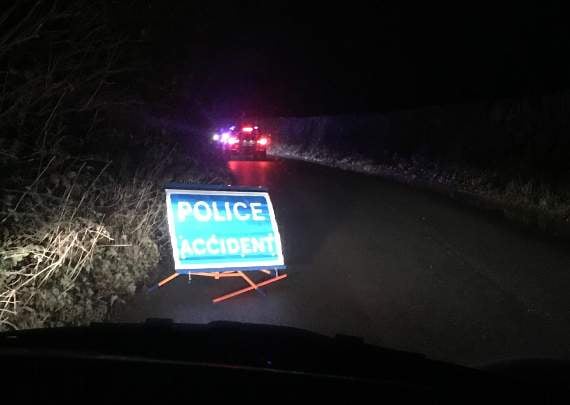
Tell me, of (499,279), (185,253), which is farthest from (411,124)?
(185,253)

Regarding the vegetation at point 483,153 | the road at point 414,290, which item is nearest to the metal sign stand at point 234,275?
the road at point 414,290

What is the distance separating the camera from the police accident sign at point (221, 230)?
7238 millimetres

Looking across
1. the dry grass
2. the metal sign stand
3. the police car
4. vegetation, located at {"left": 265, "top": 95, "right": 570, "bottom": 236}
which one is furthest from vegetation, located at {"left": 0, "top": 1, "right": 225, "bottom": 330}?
the police car

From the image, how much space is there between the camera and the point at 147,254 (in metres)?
Result: 8.36

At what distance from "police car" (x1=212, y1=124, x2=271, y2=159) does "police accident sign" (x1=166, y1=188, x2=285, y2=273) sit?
68.4 ft

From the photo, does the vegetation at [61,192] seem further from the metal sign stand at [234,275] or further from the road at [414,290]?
the road at [414,290]

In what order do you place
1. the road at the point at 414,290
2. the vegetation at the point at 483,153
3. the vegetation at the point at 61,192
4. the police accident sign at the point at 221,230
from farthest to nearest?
the vegetation at the point at 483,153
the police accident sign at the point at 221,230
the road at the point at 414,290
the vegetation at the point at 61,192

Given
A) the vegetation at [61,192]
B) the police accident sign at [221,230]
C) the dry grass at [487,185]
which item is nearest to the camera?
the vegetation at [61,192]

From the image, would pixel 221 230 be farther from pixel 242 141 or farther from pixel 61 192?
pixel 242 141

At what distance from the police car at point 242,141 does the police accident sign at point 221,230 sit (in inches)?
821

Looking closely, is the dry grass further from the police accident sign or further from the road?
the police accident sign

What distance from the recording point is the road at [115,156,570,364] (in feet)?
20.0

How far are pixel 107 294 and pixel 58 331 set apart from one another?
3480 mm

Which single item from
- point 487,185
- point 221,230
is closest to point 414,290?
point 221,230
